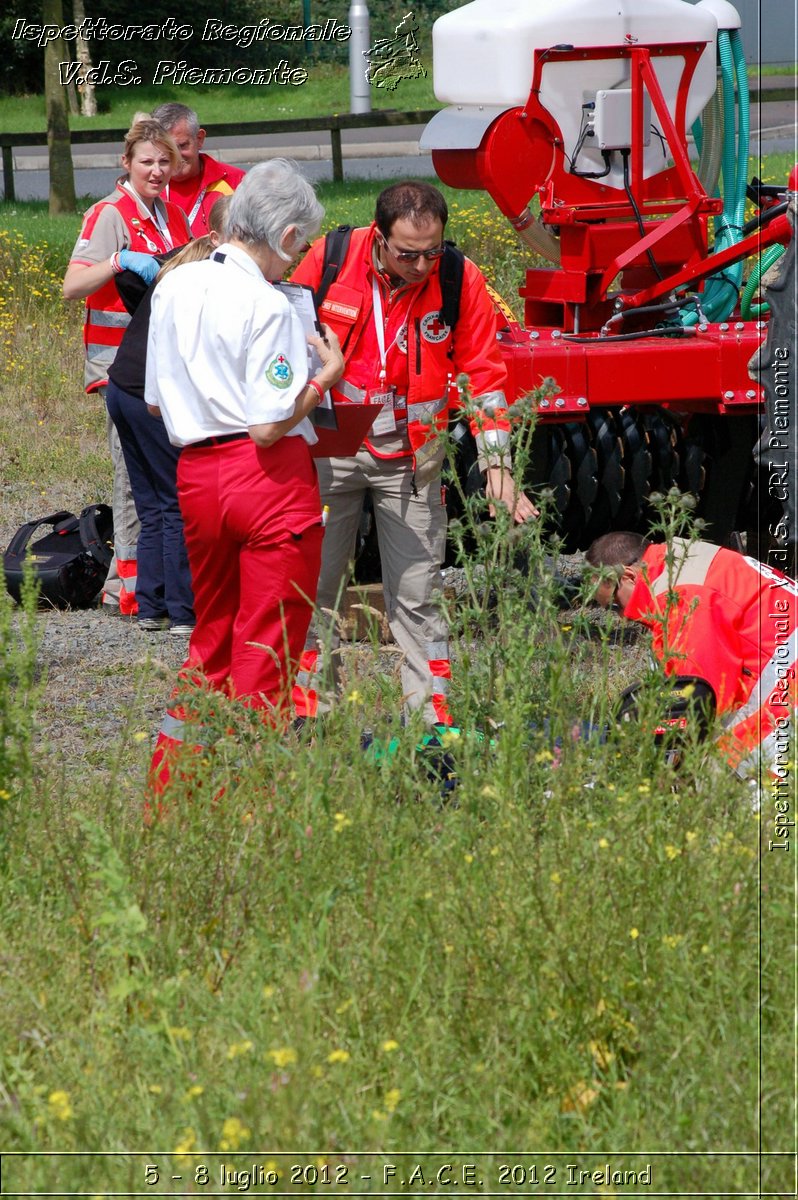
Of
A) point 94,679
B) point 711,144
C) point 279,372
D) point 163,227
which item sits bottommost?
point 94,679

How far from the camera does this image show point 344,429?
4.51 meters

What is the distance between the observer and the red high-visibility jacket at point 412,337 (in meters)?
4.69

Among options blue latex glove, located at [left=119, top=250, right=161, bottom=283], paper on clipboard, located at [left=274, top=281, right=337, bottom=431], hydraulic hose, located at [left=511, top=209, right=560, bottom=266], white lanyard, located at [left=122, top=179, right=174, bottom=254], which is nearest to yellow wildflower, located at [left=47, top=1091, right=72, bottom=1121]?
paper on clipboard, located at [left=274, top=281, right=337, bottom=431]

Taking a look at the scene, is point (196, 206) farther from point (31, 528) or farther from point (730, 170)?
point (730, 170)

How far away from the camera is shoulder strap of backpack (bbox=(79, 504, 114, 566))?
6801 mm

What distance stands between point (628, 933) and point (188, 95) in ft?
94.3

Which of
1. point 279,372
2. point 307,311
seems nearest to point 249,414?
point 279,372

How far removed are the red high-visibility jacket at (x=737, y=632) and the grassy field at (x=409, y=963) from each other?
349 millimetres

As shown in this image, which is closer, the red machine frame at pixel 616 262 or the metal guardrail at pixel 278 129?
the red machine frame at pixel 616 262

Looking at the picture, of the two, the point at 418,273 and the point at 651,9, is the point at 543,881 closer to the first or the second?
the point at 418,273

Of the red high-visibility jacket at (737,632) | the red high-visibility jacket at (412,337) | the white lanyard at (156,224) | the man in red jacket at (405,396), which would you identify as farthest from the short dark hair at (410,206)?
the white lanyard at (156,224)

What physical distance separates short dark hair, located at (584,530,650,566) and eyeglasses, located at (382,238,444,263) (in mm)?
1020

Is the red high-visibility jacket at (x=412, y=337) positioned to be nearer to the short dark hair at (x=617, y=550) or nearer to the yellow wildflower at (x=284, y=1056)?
the short dark hair at (x=617, y=550)

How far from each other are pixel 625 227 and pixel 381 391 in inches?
88.2
